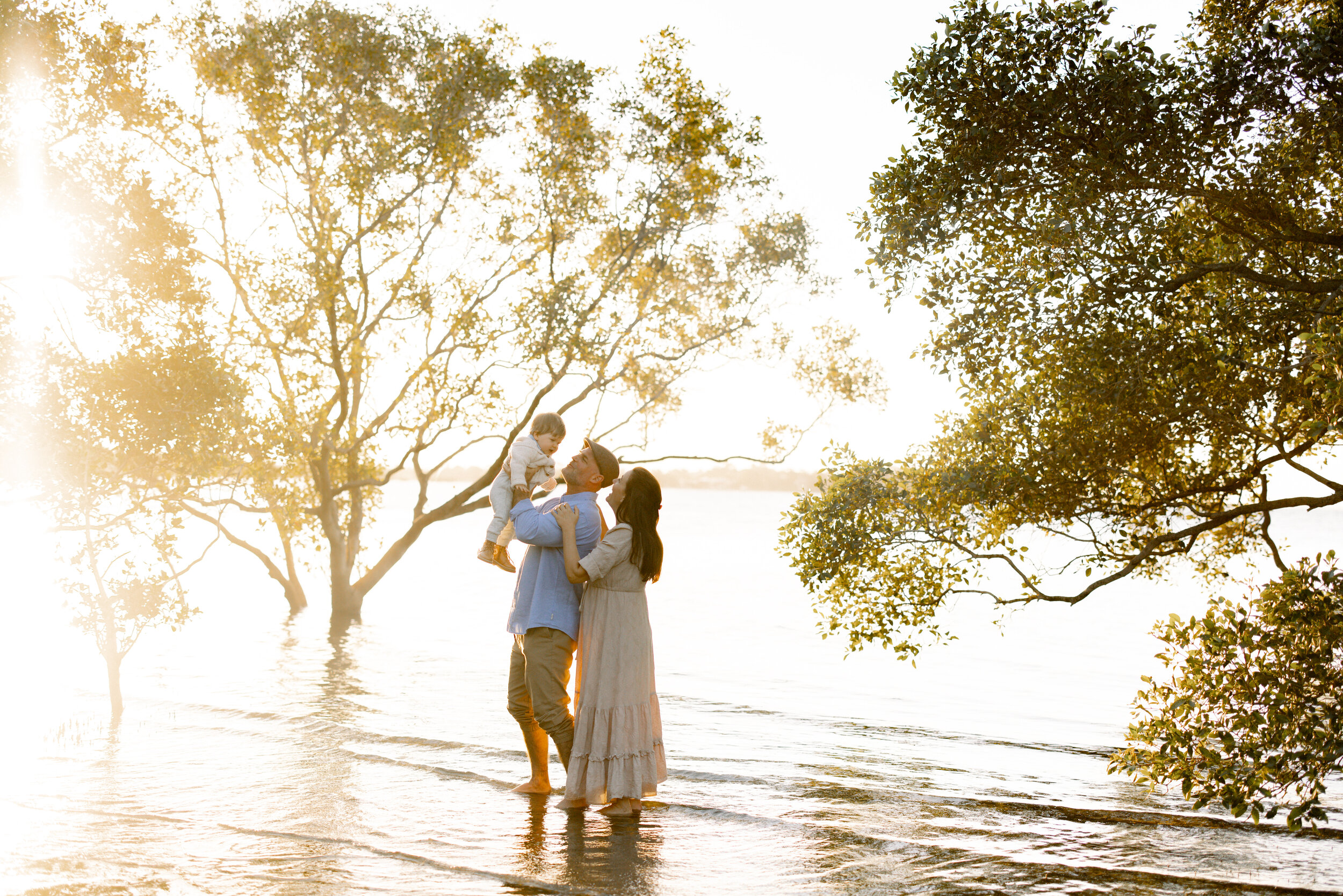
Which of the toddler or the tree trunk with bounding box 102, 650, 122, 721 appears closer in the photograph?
the toddler

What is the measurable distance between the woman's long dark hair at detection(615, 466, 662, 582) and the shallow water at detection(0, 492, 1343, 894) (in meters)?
1.81

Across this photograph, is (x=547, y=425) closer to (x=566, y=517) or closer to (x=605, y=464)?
(x=605, y=464)

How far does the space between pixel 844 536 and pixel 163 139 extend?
61.0ft

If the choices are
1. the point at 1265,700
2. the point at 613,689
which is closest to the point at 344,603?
the point at 613,689

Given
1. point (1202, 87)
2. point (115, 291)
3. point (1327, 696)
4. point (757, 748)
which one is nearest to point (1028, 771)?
point (757, 748)

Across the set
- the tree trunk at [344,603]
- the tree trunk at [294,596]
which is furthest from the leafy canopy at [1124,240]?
the tree trunk at [294,596]

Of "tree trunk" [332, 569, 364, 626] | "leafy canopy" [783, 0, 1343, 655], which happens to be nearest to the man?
"leafy canopy" [783, 0, 1343, 655]

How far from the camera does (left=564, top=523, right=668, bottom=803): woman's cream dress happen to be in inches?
283

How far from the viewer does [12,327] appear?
1297 centimetres

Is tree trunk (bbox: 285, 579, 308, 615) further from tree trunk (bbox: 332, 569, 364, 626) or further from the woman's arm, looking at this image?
the woman's arm

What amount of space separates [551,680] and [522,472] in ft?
4.79

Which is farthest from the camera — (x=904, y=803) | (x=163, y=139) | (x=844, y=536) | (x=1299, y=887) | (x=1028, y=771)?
(x=163, y=139)

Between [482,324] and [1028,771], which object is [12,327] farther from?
[1028,771]

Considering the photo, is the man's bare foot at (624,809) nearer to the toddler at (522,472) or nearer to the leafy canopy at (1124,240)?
the toddler at (522,472)
